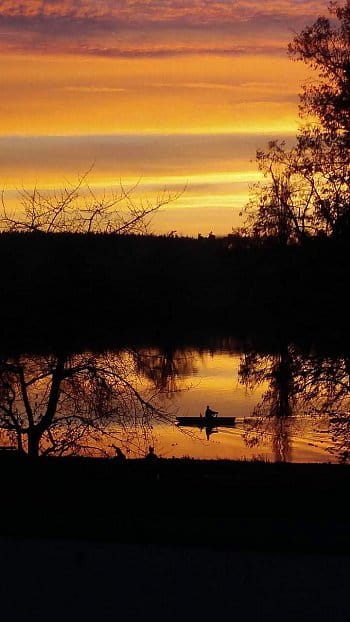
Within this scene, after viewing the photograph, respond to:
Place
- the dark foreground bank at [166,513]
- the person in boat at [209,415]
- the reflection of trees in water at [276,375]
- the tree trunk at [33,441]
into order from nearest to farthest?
1. the dark foreground bank at [166,513]
2. the tree trunk at [33,441]
3. the reflection of trees in water at [276,375]
4. the person in boat at [209,415]

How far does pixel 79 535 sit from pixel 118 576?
97 cm

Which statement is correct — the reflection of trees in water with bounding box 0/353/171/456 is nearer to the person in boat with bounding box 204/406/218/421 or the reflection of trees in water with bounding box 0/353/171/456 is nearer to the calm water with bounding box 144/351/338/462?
the calm water with bounding box 144/351/338/462

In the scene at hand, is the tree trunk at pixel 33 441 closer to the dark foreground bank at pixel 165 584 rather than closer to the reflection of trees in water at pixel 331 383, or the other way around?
the dark foreground bank at pixel 165 584

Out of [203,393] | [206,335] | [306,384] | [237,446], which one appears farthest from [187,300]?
[206,335]

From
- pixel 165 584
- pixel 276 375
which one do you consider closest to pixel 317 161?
pixel 276 375

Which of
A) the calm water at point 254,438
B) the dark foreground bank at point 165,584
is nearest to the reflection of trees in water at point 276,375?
the calm water at point 254,438

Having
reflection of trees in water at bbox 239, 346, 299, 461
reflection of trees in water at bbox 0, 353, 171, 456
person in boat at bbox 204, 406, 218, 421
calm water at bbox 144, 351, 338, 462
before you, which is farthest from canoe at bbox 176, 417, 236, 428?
reflection of trees in water at bbox 0, 353, 171, 456

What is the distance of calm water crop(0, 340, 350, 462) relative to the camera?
14.2 metres

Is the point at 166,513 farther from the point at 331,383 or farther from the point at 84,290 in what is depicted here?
the point at 331,383

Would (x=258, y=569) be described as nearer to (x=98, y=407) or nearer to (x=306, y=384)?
(x=98, y=407)

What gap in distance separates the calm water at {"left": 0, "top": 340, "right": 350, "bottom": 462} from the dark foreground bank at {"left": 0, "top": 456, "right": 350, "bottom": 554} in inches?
95.6

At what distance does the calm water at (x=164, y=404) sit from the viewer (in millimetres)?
14188

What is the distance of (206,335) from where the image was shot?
220 feet

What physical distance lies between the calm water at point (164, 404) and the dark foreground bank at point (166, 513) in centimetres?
243
